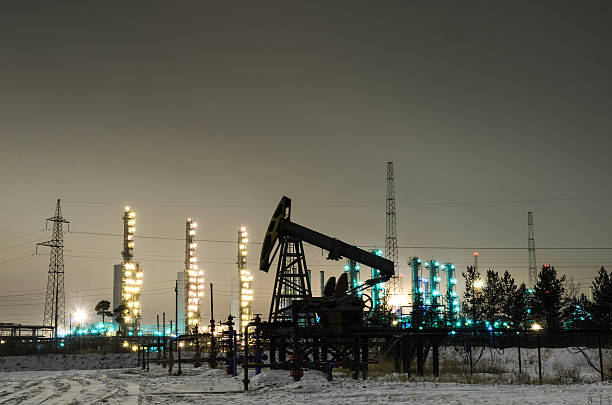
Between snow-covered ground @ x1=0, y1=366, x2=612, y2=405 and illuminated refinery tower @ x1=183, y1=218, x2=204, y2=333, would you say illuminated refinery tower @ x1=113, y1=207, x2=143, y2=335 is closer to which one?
illuminated refinery tower @ x1=183, y1=218, x2=204, y2=333

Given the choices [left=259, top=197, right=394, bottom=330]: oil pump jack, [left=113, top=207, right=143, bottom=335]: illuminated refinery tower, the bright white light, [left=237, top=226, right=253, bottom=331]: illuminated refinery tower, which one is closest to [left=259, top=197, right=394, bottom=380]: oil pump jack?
[left=259, top=197, right=394, bottom=330]: oil pump jack

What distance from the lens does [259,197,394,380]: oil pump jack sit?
27141 mm

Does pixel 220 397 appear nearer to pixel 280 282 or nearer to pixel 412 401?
pixel 412 401

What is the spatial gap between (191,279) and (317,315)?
68.9 meters

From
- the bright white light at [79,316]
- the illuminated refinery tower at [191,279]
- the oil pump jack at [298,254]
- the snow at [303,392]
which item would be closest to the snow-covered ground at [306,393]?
the snow at [303,392]

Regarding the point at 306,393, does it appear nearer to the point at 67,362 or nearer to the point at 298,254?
the point at 298,254

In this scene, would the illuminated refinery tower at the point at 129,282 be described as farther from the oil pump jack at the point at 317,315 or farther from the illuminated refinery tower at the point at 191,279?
the oil pump jack at the point at 317,315

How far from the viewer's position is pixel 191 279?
97.7 meters

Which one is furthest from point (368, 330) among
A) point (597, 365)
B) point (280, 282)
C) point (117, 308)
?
point (117, 308)

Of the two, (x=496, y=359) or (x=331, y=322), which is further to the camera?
(x=496, y=359)

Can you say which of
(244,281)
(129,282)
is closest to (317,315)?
(129,282)

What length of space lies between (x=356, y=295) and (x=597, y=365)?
15.5 metres

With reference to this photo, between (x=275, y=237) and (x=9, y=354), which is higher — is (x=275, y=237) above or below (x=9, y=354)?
above

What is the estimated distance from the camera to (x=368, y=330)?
28297 mm
